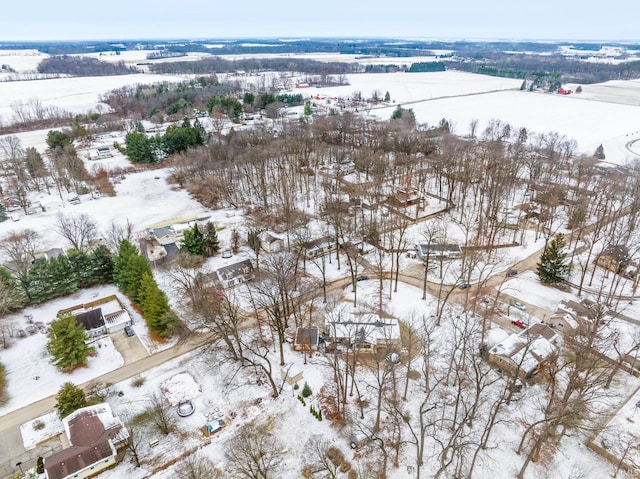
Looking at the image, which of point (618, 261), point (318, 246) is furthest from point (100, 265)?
point (618, 261)

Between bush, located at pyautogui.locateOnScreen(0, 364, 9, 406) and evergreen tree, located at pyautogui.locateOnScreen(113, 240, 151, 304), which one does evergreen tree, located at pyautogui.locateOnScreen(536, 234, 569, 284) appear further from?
bush, located at pyautogui.locateOnScreen(0, 364, 9, 406)

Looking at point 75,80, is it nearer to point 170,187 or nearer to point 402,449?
point 170,187

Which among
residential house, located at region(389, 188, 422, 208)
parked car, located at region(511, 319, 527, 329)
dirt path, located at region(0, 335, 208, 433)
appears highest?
residential house, located at region(389, 188, 422, 208)

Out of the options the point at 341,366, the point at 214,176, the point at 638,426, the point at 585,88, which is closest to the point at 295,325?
the point at 341,366

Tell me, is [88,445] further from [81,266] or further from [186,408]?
[81,266]

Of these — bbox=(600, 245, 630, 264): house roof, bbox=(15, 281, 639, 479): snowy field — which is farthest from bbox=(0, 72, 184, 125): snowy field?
bbox=(600, 245, 630, 264): house roof

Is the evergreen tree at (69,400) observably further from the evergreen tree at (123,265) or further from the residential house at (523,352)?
the residential house at (523,352)

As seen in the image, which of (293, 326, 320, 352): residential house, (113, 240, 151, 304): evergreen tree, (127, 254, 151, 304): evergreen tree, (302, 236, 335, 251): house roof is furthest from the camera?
(302, 236, 335, 251): house roof
